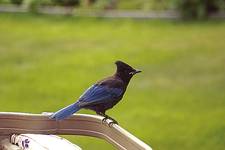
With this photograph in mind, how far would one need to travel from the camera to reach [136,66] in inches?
159

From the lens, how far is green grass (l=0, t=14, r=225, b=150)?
317 cm

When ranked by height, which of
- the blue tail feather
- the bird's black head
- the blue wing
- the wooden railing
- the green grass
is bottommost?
the green grass

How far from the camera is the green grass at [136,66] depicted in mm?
3167

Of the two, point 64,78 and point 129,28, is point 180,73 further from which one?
point 129,28

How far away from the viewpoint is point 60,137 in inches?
58.7

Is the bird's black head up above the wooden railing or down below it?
above

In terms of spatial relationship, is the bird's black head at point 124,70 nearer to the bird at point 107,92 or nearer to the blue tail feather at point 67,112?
the bird at point 107,92

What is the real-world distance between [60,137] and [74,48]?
3109 millimetres

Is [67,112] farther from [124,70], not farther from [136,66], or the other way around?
[136,66]

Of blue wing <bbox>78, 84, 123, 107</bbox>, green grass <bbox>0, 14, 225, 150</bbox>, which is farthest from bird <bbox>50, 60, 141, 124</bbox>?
green grass <bbox>0, 14, 225, 150</bbox>

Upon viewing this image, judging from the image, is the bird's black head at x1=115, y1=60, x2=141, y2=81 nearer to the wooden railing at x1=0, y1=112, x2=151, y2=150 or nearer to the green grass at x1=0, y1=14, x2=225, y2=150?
the wooden railing at x1=0, y1=112, x2=151, y2=150

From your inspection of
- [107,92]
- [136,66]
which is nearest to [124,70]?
[107,92]

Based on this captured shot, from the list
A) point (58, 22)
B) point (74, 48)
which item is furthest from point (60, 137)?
point (58, 22)

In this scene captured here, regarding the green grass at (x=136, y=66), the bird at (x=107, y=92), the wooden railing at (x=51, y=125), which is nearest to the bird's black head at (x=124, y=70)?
the bird at (x=107, y=92)
